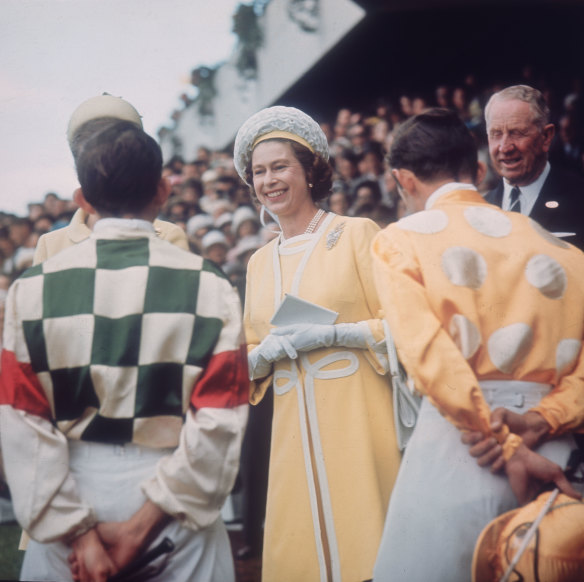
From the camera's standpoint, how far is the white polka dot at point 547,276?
96.4 inches

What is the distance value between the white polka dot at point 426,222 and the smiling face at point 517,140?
83cm

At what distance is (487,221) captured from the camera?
2.53 metres

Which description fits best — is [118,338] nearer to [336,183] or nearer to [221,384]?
[221,384]

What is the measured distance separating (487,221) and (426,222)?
0.19 metres

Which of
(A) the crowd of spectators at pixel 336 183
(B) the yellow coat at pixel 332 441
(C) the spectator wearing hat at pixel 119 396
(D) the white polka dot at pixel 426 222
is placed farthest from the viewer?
(A) the crowd of spectators at pixel 336 183

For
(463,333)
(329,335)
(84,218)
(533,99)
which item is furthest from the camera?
(533,99)

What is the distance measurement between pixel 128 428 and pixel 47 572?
47cm

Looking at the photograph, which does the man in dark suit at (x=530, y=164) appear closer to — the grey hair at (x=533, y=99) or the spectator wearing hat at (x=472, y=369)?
the grey hair at (x=533, y=99)

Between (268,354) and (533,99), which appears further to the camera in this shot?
(533,99)

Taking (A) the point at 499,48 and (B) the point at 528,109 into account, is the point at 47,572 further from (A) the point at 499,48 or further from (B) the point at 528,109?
(A) the point at 499,48

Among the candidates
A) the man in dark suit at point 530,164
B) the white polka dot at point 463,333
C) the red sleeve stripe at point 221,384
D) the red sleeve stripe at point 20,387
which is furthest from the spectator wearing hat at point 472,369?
the red sleeve stripe at point 20,387

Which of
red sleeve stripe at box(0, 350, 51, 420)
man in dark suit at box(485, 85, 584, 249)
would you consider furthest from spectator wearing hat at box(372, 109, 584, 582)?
red sleeve stripe at box(0, 350, 51, 420)

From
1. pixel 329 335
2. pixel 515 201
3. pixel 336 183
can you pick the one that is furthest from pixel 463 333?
pixel 336 183

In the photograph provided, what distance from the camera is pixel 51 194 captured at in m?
3.51
